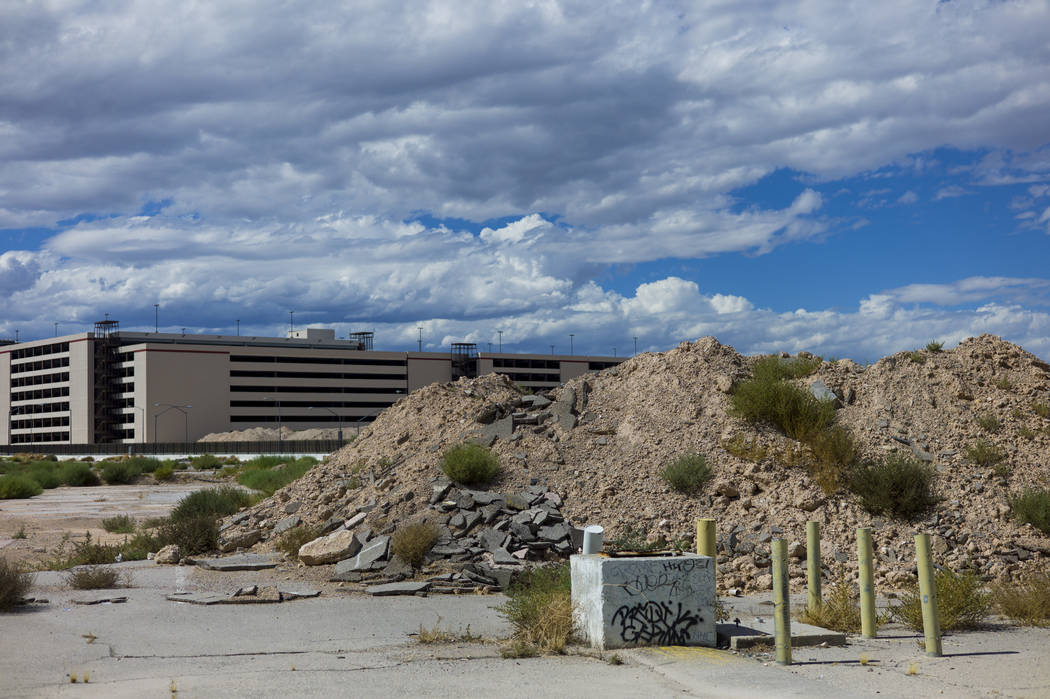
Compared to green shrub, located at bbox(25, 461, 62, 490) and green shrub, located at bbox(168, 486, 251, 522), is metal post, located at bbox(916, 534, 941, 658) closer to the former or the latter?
green shrub, located at bbox(168, 486, 251, 522)

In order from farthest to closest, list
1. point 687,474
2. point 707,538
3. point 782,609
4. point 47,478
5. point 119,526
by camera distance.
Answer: point 47,478
point 119,526
point 687,474
point 707,538
point 782,609

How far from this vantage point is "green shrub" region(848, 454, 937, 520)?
17.4 m

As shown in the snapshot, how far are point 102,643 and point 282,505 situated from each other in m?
10.6

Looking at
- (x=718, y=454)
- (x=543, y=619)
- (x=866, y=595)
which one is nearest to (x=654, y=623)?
(x=543, y=619)

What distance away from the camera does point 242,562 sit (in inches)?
714

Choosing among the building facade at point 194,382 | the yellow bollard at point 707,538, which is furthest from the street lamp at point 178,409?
the yellow bollard at point 707,538

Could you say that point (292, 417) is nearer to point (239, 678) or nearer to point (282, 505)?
point (282, 505)

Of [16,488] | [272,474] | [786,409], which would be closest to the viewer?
[786,409]

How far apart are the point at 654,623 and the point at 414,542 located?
6.97 m

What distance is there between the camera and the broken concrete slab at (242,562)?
1788cm

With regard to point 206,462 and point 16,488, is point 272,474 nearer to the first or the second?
point 16,488

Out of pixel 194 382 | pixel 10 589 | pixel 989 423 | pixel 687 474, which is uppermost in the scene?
pixel 194 382

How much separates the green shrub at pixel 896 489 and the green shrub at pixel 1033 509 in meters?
1.36

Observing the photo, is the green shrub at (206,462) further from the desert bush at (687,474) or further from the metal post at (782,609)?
the metal post at (782,609)
